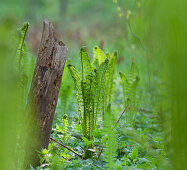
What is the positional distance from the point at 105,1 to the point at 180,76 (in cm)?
1685

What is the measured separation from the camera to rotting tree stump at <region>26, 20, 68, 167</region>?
1291 mm

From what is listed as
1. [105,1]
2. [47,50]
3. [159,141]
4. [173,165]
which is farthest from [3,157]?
[105,1]

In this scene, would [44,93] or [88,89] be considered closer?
[44,93]

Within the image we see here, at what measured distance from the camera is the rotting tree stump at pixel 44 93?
129 cm

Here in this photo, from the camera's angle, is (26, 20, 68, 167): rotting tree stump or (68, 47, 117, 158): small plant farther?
(68, 47, 117, 158): small plant

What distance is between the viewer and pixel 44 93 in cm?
130

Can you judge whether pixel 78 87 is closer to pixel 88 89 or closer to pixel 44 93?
pixel 88 89

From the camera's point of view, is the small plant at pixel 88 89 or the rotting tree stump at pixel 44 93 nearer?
the rotting tree stump at pixel 44 93

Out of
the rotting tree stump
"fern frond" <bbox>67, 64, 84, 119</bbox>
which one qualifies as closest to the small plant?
"fern frond" <bbox>67, 64, 84, 119</bbox>

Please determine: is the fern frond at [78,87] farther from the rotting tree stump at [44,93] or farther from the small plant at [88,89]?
the rotting tree stump at [44,93]

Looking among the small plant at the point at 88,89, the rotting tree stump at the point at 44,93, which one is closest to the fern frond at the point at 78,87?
the small plant at the point at 88,89

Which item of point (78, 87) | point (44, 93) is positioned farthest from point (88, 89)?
point (44, 93)

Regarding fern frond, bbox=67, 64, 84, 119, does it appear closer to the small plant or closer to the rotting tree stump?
the small plant

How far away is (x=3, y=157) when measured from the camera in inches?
27.1
